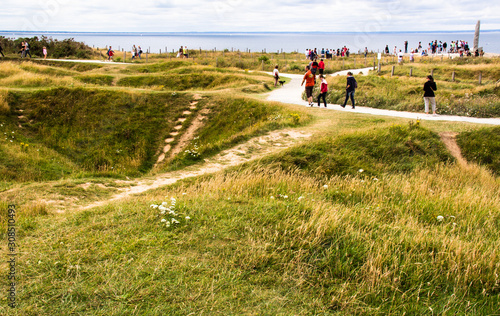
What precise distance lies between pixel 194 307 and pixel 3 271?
2.87 m

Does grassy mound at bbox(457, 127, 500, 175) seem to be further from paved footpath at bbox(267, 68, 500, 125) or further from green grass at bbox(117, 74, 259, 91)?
green grass at bbox(117, 74, 259, 91)

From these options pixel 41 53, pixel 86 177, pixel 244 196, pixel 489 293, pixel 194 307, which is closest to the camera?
pixel 194 307

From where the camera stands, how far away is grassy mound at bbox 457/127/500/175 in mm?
13898

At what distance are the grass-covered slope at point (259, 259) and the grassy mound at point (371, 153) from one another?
13.7ft

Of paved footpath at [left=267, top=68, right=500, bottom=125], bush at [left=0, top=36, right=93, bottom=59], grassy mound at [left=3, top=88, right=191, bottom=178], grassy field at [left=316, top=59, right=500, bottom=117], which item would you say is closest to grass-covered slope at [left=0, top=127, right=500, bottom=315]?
grassy mound at [left=3, top=88, right=191, bottom=178]

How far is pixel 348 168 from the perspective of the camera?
12.8 m

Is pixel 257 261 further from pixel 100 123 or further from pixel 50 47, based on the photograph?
pixel 50 47

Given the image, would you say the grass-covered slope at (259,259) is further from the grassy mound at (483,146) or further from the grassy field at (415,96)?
the grassy field at (415,96)

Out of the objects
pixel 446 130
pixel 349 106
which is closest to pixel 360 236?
pixel 446 130

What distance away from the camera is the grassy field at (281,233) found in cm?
511

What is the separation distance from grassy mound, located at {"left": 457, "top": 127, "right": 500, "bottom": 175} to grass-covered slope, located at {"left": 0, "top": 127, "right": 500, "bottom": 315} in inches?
243

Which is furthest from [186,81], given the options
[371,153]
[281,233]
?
[281,233]

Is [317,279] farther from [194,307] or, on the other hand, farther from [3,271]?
[3,271]

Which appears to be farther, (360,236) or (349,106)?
(349,106)
